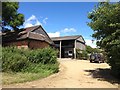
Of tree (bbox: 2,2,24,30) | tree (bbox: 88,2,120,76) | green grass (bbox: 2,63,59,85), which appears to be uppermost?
tree (bbox: 2,2,24,30)

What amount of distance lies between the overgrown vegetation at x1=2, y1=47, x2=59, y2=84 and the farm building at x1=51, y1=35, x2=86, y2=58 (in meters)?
31.4

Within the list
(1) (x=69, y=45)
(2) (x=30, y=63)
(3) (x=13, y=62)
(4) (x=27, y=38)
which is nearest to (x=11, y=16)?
(4) (x=27, y=38)

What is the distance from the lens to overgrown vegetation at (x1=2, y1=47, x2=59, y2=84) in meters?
18.2

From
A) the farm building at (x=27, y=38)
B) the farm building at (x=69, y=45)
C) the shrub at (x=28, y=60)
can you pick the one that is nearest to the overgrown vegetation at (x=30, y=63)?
the shrub at (x=28, y=60)

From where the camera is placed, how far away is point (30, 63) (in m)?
20.4

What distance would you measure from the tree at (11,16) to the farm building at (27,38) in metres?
1.76

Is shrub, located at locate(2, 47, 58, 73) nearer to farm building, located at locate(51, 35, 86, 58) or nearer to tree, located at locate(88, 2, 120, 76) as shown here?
tree, located at locate(88, 2, 120, 76)

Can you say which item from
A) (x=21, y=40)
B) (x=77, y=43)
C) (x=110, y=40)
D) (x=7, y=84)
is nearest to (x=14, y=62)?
(x=7, y=84)

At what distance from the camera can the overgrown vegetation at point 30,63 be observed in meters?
18.2

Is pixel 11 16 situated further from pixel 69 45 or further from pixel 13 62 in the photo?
pixel 69 45

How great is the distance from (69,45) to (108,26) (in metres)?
38.4

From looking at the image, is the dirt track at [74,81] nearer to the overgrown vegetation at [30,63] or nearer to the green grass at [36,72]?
the green grass at [36,72]

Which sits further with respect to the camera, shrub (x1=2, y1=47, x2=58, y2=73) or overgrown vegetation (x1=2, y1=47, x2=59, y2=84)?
shrub (x1=2, y1=47, x2=58, y2=73)

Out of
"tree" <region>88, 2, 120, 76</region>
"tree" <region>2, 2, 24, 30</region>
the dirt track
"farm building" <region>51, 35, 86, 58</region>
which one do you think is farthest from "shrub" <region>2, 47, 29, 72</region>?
"farm building" <region>51, 35, 86, 58</region>
